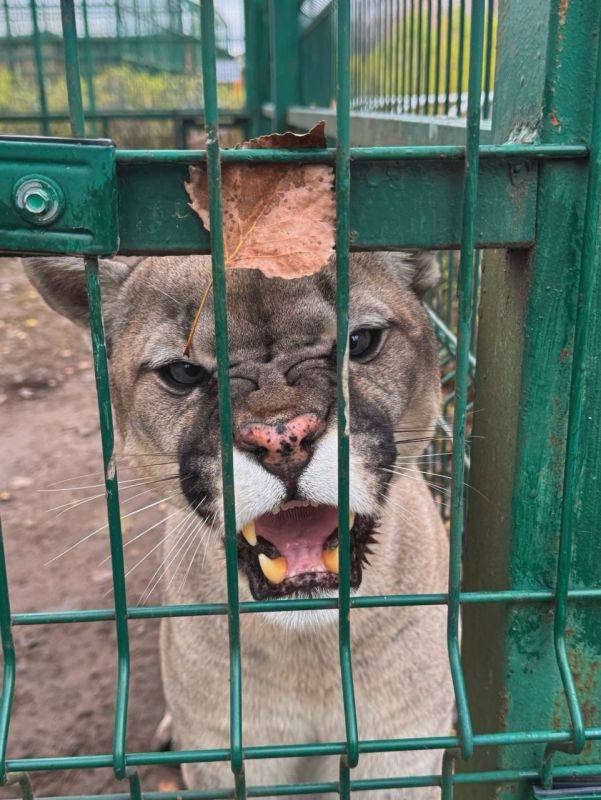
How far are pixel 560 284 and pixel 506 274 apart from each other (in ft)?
0.54

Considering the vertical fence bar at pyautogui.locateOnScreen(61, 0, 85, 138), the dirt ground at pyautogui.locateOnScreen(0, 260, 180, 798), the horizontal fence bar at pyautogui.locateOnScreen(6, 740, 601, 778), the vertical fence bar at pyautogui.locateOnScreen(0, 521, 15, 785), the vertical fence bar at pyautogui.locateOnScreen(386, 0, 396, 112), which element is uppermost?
the vertical fence bar at pyautogui.locateOnScreen(386, 0, 396, 112)

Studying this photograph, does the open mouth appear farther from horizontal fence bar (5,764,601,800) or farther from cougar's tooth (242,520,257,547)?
horizontal fence bar (5,764,601,800)

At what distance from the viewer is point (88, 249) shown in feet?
4.19

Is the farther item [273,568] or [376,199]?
[273,568]

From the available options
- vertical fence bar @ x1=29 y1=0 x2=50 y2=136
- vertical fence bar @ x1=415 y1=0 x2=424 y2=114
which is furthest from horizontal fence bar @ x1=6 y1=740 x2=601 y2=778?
vertical fence bar @ x1=29 y1=0 x2=50 y2=136

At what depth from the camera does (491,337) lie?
175 cm

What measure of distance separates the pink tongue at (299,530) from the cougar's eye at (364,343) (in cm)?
52

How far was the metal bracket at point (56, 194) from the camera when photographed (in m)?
1.24

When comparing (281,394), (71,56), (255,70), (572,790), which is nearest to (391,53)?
(281,394)

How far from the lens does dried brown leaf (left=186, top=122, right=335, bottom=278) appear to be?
4.29 ft

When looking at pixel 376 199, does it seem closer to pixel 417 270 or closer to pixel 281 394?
pixel 281 394

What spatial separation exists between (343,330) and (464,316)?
8.2 inches

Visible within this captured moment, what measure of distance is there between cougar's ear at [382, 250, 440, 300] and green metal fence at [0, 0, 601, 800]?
82cm

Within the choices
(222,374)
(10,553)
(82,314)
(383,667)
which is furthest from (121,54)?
(222,374)
